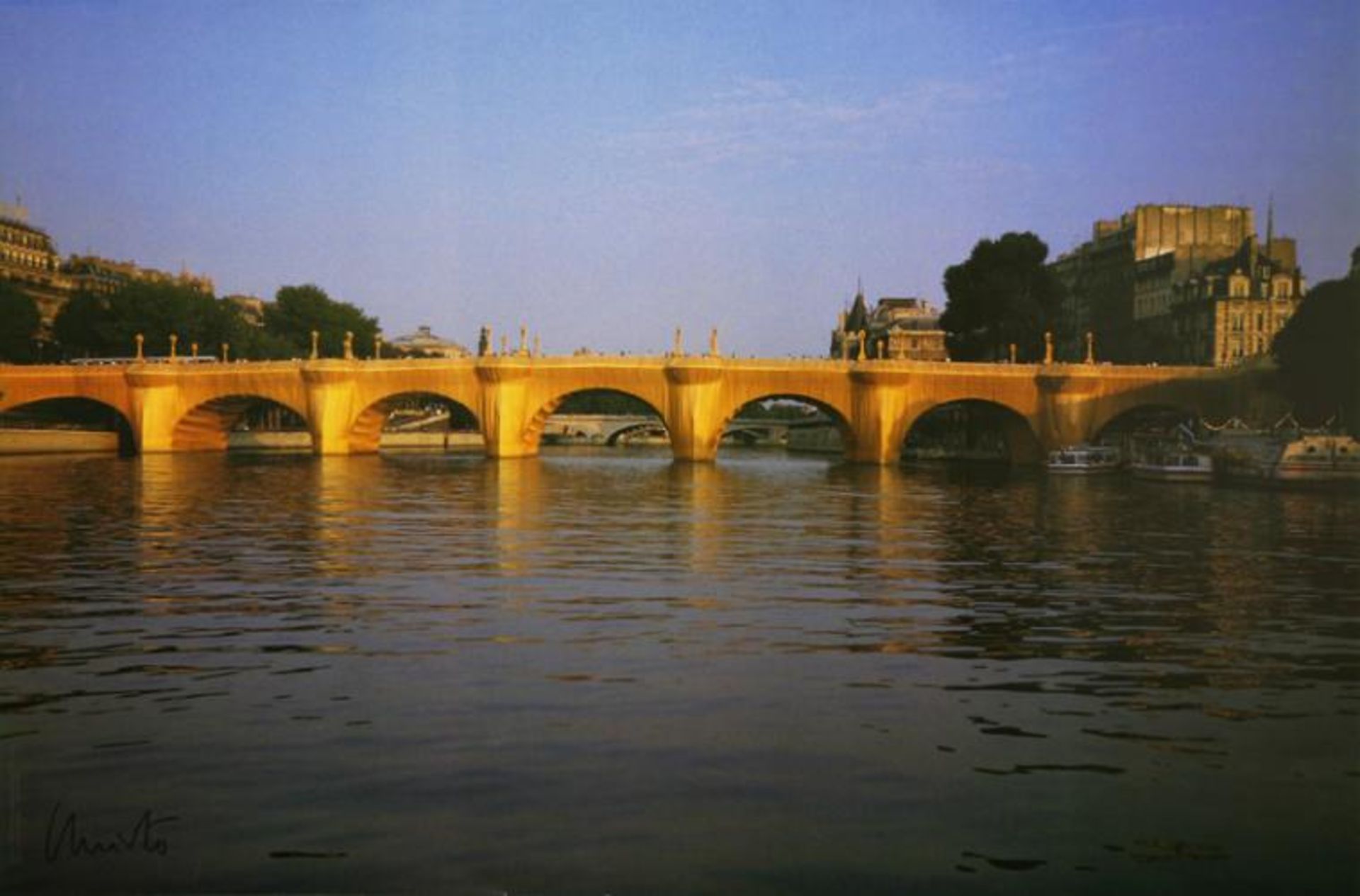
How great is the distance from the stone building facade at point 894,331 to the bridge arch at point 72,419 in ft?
188

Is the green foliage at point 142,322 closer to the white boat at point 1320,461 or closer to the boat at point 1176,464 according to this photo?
the boat at point 1176,464

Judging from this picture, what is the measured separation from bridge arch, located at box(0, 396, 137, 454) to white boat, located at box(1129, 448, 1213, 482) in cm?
6381

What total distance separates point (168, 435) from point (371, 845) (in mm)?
79484

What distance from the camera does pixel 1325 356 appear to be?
62.5 metres

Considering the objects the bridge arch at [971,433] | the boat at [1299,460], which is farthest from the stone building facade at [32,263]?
the boat at [1299,460]

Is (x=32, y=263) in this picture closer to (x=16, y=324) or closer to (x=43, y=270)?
(x=43, y=270)

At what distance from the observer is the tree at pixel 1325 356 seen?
59906 mm

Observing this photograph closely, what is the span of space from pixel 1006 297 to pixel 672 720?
258 ft

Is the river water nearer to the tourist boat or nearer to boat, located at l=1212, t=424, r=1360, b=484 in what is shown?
boat, located at l=1212, t=424, r=1360, b=484

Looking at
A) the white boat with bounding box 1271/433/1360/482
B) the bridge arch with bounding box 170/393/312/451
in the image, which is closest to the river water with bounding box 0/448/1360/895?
the white boat with bounding box 1271/433/1360/482

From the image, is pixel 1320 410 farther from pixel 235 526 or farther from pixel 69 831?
pixel 69 831

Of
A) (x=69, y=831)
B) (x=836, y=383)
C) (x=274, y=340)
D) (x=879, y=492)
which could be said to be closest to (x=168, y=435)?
(x=274, y=340)
